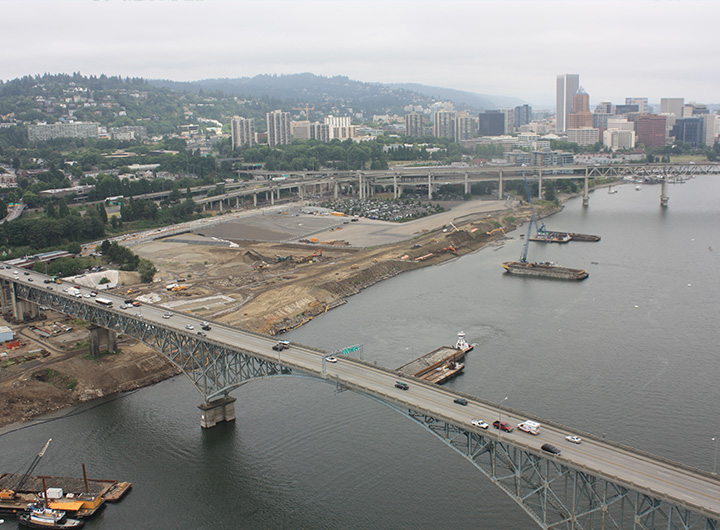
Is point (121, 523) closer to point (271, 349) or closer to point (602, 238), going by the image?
point (271, 349)

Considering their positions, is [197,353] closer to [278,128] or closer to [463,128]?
[278,128]

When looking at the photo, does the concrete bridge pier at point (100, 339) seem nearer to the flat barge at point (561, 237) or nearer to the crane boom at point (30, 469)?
the crane boom at point (30, 469)

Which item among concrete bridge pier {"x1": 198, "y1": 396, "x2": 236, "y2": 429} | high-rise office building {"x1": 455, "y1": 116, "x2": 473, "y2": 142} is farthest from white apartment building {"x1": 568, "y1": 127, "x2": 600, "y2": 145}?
concrete bridge pier {"x1": 198, "y1": 396, "x2": 236, "y2": 429}

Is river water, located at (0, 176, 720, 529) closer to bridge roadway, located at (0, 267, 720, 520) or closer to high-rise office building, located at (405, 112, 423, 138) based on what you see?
bridge roadway, located at (0, 267, 720, 520)

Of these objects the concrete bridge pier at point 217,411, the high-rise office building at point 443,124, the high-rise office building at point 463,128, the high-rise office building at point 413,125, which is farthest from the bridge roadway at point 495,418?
the high-rise office building at point 463,128

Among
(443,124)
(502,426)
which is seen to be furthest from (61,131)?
(502,426)

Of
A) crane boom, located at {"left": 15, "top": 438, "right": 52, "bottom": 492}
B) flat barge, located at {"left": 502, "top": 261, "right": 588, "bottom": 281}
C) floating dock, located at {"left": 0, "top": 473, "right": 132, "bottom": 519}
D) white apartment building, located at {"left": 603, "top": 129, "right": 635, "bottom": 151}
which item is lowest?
floating dock, located at {"left": 0, "top": 473, "right": 132, "bottom": 519}

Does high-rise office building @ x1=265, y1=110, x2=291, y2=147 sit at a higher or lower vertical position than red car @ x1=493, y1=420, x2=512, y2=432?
higher

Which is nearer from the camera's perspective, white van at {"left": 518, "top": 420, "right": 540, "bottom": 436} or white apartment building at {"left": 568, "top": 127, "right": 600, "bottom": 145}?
white van at {"left": 518, "top": 420, "right": 540, "bottom": 436}

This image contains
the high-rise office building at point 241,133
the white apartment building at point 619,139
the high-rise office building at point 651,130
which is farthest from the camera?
the high-rise office building at point 651,130
